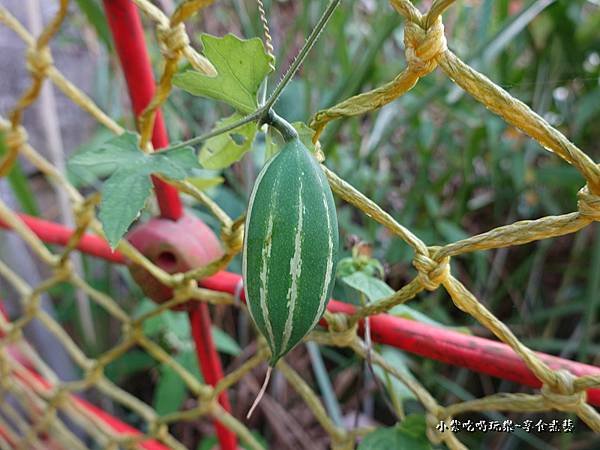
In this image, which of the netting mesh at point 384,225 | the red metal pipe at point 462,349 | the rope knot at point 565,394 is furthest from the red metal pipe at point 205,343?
the rope knot at point 565,394

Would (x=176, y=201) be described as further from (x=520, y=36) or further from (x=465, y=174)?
(x=520, y=36)

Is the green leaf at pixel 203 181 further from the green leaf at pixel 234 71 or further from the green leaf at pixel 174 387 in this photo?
the green leaf at pixel 174 387

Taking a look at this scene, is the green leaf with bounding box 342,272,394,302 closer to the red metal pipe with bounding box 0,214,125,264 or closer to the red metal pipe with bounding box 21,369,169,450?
the red metal pipe with bounding box 0,214,125,264

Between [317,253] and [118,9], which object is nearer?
[317,253]

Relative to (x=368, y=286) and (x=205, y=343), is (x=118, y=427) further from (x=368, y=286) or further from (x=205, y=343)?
(x=368, y=286)

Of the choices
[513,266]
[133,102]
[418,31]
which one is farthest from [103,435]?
[513,266]

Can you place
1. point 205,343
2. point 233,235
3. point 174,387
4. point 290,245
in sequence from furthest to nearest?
1. point 174,387
2. point 205,343
3. point 233,235
4. point 290,245

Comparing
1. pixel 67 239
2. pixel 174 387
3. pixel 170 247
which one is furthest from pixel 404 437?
pixel 174 387

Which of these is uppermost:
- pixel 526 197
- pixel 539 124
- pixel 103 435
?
pixel 526 197
